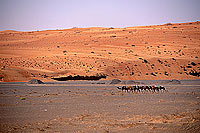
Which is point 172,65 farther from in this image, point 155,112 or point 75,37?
point 155,112

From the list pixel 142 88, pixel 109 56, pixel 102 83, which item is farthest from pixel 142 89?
pixel 109 56

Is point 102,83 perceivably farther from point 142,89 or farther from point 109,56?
point 109,56

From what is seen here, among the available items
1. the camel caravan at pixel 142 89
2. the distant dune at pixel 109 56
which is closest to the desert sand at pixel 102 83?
the distant dune at pixel 109 56

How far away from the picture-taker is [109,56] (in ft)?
200

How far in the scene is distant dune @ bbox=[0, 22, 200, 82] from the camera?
48281 millimetres

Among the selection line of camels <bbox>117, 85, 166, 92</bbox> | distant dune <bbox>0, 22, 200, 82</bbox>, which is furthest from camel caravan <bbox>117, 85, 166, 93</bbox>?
distant dune <bbox>0, 22, 200, 82</bbox>

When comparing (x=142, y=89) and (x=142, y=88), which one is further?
(x=142, y=89)

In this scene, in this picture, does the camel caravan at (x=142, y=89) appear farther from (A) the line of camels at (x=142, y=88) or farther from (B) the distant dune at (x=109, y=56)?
(B) the distant dune at (x=109, y=56)

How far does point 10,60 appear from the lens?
5350 centimetres

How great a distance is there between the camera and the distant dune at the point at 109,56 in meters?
48.3

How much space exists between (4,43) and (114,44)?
3113cm

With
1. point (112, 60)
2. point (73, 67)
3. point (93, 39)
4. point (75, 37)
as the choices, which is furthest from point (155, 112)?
point (75, 37)

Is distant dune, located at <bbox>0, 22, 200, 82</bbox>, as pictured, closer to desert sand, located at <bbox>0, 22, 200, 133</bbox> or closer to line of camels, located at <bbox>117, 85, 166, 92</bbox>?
desert sand, located at <bbox>0, 22, 200, 133</bbox>

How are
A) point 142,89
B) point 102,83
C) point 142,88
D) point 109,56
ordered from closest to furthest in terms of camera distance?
1. point 142,88
2. point 142,89
3. point 102,83
4. point 109,56
